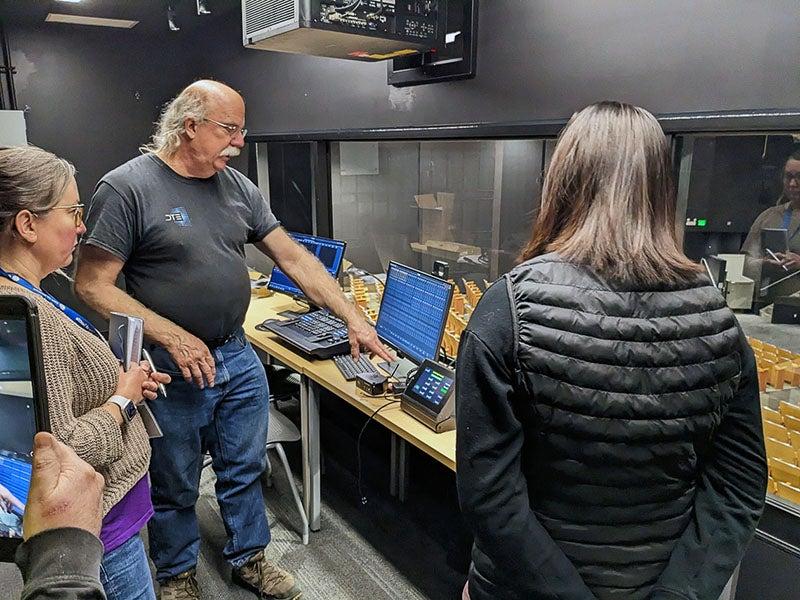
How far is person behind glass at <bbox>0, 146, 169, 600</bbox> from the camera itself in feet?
3.82

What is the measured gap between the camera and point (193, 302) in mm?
1900

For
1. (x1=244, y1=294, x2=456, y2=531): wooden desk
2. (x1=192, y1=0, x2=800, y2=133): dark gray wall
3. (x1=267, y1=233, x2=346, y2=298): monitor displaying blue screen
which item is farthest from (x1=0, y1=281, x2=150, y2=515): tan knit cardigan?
(x1=267, y1=233, x2=346, y2=298): monitor displaying blue screen

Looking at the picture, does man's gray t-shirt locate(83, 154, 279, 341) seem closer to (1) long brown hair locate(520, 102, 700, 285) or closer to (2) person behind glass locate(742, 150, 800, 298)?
(1) long brown hair locate(520, 102, 700, 285)

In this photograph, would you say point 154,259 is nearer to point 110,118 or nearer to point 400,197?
point 400,197

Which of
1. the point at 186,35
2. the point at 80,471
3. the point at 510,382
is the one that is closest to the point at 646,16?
the point at 510,382

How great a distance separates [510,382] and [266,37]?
1.71 metres

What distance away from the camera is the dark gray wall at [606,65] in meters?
1.49

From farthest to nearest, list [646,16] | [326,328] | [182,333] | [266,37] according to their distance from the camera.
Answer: [326,328]
[266,37]
[182,333]
[646,16]

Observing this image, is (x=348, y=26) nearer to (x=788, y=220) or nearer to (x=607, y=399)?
(x=788, y=220)

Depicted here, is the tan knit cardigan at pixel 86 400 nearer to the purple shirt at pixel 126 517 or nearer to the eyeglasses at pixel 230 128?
the purple shirt at pixel 126 517

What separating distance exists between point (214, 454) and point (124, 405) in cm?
86

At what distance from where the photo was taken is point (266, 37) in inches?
85.0

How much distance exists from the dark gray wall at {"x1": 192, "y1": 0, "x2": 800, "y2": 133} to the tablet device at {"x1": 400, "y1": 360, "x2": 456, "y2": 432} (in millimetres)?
920

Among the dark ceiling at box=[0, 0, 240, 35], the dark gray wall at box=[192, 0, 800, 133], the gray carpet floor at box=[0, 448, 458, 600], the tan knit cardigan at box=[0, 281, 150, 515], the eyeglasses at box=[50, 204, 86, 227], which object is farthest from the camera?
the dark ceiling at box=[0, 0, 240, 35]
